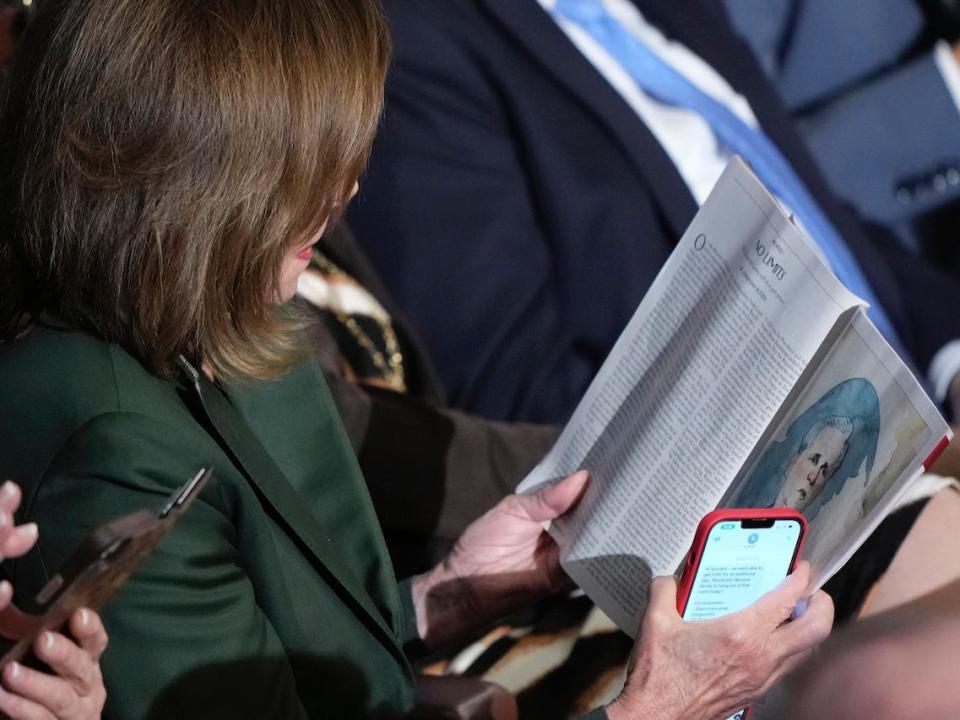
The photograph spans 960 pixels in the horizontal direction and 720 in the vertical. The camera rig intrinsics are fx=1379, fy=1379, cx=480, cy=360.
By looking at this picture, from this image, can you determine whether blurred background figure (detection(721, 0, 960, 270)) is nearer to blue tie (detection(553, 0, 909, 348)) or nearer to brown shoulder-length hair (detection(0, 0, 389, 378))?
blue tie (detection(553, 0, 909, 348))

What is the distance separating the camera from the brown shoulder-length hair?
860mm

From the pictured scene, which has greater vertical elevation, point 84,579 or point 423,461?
point 84,579

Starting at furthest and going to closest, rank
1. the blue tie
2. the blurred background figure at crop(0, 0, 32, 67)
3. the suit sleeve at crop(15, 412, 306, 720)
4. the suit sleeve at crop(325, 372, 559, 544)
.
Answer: the blue tie < the suit sleeve at crop(325, 372, 559, 544) < the blurred background figure at crop(0, 0, 32, 67) < the suit sleeve at crop(15, 412, 306, 720)

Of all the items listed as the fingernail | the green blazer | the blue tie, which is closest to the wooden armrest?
the green blazer

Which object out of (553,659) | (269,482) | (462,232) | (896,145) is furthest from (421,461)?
(896,145)

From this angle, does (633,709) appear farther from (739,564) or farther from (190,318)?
(190,318)

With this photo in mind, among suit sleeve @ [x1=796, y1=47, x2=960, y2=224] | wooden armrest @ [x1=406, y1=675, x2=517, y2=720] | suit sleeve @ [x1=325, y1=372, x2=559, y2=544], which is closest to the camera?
wooden armrest @ [x1=406, y1=675, x2=517, y2=720]

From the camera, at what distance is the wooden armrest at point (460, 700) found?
1071mm

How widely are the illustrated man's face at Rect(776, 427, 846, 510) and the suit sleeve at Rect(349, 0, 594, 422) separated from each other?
744 mm

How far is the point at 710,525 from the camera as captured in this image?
2.96ft

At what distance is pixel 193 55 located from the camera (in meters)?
0.86

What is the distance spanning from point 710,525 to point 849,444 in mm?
117

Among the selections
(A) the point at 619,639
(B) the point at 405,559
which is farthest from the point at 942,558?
(B) the point at 405,559

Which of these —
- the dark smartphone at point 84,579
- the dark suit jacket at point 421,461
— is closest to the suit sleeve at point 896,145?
the dark suit jacket at point 421,461
